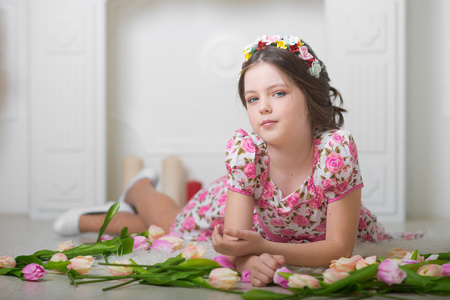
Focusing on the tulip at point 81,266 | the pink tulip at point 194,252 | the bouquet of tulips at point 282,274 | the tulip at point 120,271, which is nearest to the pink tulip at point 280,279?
the bouquet of tulips at point 282,274

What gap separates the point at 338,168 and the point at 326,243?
0.17 metres

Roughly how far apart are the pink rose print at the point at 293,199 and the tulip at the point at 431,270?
0.32 meters

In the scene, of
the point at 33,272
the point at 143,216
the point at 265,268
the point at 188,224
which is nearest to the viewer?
the point at 265,268

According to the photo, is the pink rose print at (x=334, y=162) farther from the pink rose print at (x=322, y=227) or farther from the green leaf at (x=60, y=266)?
the green leaf at (x=60, y=266)

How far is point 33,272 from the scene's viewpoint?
43.1 inches

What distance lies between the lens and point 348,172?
114cm

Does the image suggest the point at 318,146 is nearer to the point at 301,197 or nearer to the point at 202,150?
the point at 301,197

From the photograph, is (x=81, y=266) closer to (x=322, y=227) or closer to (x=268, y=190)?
(x=268, y=190)

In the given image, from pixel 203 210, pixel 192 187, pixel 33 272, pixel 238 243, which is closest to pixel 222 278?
pixel 238 243

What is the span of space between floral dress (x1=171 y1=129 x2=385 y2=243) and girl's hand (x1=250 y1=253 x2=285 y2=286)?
8.2 inches

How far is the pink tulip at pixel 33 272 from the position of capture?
3.59ft

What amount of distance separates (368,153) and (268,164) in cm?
139

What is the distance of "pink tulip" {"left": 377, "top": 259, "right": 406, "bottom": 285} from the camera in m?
0.90

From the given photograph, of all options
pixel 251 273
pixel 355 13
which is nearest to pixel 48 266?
pixel 251 273
